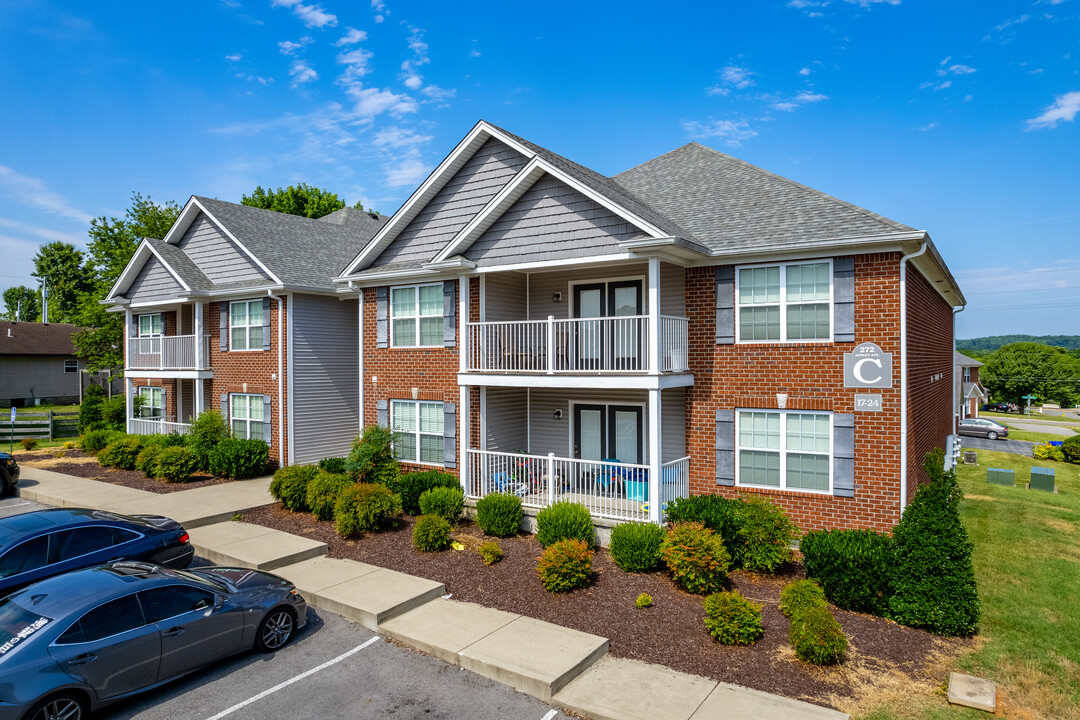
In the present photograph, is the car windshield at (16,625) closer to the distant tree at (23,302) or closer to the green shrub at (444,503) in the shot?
the green shrub at (444,503)

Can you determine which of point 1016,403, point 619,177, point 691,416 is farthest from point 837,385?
point 1016,403

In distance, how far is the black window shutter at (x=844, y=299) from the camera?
11766 millimetres

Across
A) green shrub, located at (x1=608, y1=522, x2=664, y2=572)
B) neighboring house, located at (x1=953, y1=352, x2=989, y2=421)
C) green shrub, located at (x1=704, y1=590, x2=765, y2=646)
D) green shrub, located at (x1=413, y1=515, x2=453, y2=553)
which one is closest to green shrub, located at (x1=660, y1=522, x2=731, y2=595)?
green shrub, located at (x1=608, y1=522, x2=664, y2=572)

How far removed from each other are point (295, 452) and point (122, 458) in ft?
21.7

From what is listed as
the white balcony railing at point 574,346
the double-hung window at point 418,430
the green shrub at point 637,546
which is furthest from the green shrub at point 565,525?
the double-hung window at point 418,430

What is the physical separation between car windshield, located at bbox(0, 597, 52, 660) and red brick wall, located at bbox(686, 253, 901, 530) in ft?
36.4

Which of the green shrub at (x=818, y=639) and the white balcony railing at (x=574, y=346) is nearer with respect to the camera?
the green shrub at (x=818, y=639)

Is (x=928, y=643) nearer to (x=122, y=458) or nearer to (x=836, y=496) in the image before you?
(x=836, y=496)

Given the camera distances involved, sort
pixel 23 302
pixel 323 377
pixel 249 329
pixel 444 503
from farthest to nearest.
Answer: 1. pixel 23 302
2. pixel 249 329
3. pixel 323 377
4. pixel 444 503

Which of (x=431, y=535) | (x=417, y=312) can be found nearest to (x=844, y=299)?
(x=431, y=535)

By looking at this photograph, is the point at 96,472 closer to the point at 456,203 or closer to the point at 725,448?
the point at 456,203

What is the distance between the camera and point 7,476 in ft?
57.3

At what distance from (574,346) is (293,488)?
305 inches

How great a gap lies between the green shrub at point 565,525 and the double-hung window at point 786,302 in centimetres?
499
